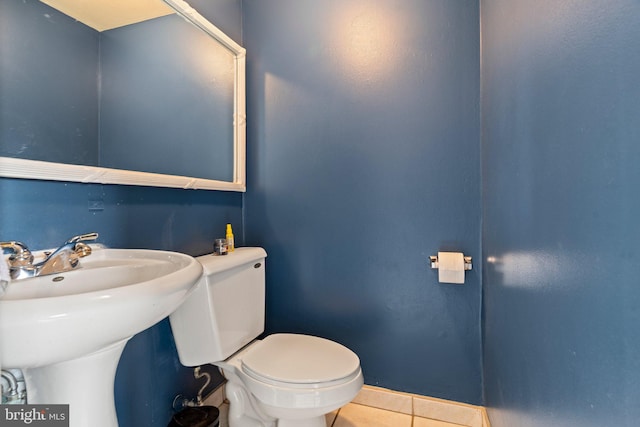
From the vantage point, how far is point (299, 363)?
111 centimetres

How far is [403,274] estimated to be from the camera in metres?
1.42

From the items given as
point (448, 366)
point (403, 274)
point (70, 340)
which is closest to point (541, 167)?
point (403, 274)

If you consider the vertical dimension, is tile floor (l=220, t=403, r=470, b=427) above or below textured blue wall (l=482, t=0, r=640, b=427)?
below

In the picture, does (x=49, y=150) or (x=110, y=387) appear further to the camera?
(x=49, y=150)

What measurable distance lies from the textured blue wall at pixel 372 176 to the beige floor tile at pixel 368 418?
0.12 metres

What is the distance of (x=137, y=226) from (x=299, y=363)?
78 cm

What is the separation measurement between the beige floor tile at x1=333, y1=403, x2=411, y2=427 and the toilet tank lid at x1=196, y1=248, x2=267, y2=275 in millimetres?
847

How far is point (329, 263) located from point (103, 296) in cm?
111

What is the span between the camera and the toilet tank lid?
110 centimetres

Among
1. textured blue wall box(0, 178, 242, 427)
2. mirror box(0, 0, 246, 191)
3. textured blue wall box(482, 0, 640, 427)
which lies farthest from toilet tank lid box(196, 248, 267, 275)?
textured blue wall box(482, 0, 640, 427)

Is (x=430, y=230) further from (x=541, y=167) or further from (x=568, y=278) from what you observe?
(x=568, y=278)

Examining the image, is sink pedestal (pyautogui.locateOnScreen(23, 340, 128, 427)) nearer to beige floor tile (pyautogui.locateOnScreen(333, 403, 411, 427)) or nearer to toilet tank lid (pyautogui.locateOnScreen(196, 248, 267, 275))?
toilet tank lid (pyautogui.locateOnScreen(196, 248, 267, 275))

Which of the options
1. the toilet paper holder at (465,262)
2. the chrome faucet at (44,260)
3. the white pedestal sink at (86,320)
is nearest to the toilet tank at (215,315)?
the white pedestal sink at (86,320)

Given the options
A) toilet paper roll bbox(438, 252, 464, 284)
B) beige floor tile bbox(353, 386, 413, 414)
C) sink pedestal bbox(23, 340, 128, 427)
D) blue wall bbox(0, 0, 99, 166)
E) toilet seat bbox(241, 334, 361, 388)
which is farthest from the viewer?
beige floor tile bbox(353, 386, 413, 414)
